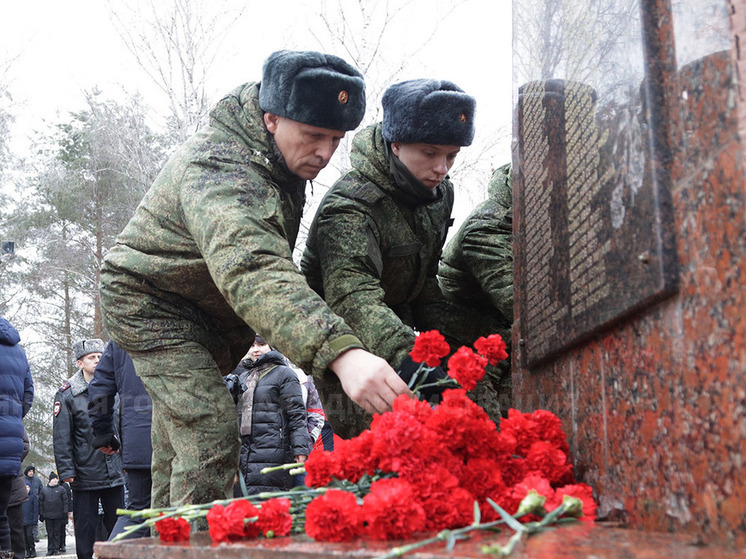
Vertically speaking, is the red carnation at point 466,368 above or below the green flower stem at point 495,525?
above

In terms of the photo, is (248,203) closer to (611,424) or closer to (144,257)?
(144,257)

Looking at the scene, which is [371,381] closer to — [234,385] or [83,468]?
[234,385]

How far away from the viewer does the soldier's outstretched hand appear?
2.29 meters

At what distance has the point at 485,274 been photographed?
156 inches

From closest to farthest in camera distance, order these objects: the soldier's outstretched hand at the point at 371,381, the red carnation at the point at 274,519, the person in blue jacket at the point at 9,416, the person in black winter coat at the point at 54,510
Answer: the red carnation at the point at 274,519 < the soldier's outstretched hand at the point at 371,381 < the person in blue jacket at the point at 9,416 < the person in black winter coat at the point at 54,510

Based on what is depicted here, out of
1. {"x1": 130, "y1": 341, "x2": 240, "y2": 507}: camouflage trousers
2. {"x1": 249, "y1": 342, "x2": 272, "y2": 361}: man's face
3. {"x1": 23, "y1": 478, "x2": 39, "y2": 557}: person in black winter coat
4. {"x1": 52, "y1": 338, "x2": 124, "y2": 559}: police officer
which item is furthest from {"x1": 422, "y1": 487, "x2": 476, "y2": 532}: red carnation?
{"x1": 23, "y1": 478, "x2": 39, "y2": 557}: person in black winter coat

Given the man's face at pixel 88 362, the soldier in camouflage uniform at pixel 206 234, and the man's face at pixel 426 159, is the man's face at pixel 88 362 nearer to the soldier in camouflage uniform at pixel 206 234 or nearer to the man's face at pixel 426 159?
the soldier in camouflage uniform at pixel 206 234

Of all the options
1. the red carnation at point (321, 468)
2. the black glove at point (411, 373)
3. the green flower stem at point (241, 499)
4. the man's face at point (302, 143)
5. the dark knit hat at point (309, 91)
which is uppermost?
the dark knit hat at point (309, 91)

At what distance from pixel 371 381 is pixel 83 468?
503cm

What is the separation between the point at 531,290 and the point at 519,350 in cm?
31

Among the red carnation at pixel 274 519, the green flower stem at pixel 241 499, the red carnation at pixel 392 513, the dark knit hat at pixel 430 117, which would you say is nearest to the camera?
the red carnation at pixel 392 513

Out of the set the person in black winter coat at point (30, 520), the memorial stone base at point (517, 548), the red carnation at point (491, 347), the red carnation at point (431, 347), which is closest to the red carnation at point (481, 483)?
the memorial stone base at point (517, 548)

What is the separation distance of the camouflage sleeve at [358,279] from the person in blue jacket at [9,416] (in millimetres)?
3109

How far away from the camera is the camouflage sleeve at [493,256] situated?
152 inches
